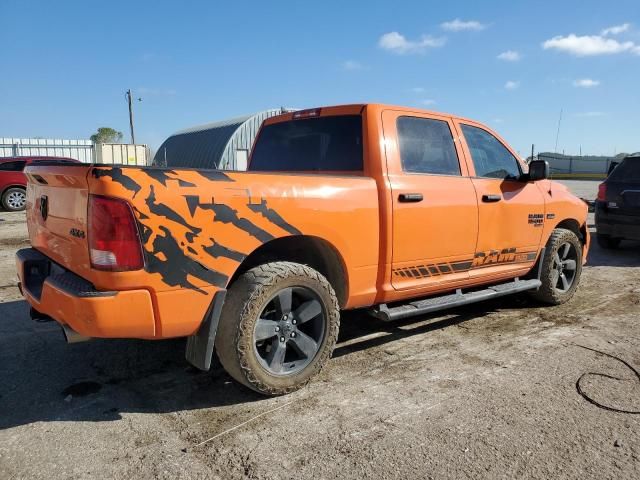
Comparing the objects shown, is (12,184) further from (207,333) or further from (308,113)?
(207,333)

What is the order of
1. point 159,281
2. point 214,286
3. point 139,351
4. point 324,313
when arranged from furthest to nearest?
point 139,351, point 324,313, point 214,286, point 159,281

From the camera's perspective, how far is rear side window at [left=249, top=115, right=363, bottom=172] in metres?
3.91

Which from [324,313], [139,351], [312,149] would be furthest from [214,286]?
[312,149]

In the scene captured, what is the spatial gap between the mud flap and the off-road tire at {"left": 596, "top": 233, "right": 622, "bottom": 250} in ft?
26.7

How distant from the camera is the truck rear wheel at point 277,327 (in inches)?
118

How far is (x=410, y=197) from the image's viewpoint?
374cm

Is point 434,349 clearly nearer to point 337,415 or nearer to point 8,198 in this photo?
point 337,415

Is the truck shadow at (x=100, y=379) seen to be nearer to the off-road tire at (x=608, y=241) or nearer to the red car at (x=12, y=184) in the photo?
the off-road tire at (x=608, y=241)

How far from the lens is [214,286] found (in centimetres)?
288

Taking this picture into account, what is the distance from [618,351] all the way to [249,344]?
9.67ft

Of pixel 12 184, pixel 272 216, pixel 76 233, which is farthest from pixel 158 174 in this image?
pixel 12 184

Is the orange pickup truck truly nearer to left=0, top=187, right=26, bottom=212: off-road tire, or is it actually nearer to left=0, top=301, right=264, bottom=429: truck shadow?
left=0, top=301, right=264, bottom=429: truck shadow

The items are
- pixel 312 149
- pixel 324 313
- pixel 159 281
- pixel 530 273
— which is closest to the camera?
pixel 159 281

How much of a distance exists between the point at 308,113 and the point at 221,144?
3151cm
